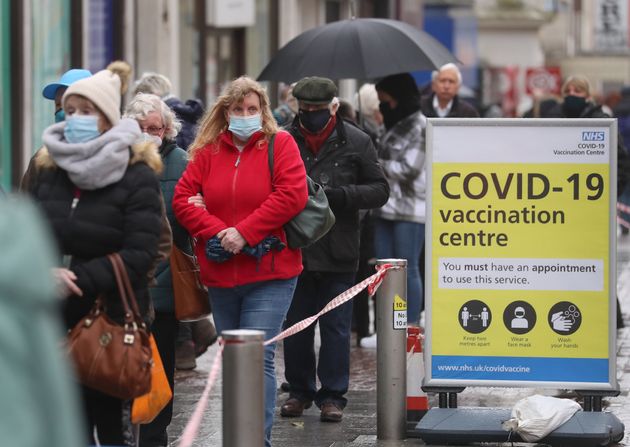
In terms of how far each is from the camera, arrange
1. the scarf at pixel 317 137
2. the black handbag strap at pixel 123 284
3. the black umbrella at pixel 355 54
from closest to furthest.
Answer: the black handbag strap at pixel 123 284, the scarf at pixel 317 137, the black umbrella at pixel 355 54

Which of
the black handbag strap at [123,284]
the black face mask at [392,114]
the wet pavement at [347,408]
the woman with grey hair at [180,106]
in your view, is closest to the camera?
the black handbag strap at [123,284]

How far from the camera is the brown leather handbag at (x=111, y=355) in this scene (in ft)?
16.3

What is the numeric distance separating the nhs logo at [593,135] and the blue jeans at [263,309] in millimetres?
1691

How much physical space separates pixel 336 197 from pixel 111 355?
3.17 meters

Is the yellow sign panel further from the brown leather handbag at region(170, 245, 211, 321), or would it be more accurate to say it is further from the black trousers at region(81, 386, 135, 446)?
the black trousers at region(81, 386, 135, 446)

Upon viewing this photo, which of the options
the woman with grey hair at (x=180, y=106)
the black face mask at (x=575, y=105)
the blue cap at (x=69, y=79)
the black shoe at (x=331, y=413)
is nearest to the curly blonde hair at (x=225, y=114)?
the blue cap at (x=69, y=79)

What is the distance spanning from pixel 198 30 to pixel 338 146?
1196 centimetres

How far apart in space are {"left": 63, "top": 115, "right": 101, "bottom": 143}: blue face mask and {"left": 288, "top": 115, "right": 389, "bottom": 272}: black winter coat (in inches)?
115

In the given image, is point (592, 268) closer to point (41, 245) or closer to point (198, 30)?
point (41, 245)

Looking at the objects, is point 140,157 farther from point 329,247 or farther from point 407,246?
point 407,246

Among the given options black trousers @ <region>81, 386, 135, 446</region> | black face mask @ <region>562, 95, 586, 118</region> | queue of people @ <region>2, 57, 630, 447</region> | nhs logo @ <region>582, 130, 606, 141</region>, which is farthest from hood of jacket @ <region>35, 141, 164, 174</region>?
black face mask @ <region>562, 95, 586, 118</region>

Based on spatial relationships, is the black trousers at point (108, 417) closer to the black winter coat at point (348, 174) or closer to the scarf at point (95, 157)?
the scarf at point (95, 157)

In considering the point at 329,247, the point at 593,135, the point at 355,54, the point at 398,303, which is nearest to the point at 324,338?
the point at 329,247

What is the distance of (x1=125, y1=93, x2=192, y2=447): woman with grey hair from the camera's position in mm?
6715
